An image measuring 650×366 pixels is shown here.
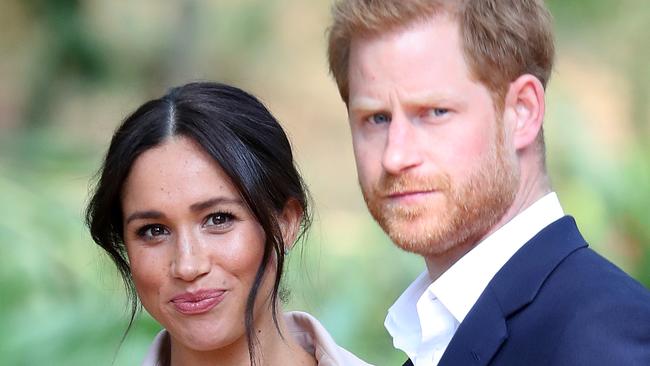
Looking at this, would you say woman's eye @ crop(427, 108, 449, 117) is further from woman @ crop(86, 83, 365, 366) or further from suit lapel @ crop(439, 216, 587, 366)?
woman @ crop(86, 83, 365, 366)

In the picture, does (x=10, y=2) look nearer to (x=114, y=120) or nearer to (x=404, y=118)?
(x=114, y=120)

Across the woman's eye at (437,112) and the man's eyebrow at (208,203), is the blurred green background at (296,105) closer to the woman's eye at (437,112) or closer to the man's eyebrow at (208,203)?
the man's eyebrow at (208,203)

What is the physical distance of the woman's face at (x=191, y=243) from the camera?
2541mm

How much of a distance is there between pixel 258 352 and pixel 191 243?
0.31 meters

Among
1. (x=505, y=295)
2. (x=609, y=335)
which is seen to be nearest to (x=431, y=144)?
(x=505, y=295)

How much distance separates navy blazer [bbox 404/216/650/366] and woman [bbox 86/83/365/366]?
0.72m

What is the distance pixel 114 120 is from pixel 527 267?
3.50m

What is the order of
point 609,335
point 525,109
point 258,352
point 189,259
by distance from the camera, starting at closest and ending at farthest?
point 609,335 < point 525,109 < point 189,259 < point 258,352

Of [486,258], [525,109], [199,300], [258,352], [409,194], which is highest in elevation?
[525,109]

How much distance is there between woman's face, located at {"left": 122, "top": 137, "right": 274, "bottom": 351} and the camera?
2.54 meters

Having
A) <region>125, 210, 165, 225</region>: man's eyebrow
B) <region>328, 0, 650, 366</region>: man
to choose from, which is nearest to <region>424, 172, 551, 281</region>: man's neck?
<region>328, 0, 650, 366</region>: man

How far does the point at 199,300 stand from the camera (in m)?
2.55

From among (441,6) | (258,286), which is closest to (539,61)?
(441,6)

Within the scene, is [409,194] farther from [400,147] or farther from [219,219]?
[219,219]
